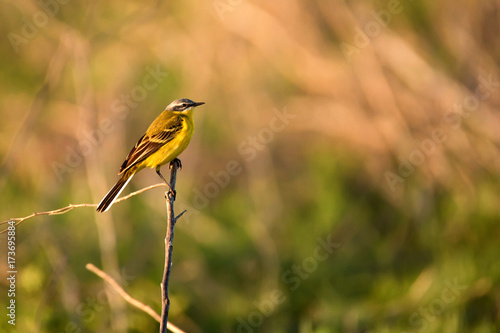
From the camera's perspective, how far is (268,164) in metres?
6.67

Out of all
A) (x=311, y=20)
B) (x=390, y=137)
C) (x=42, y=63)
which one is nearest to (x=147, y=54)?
(x=42, y=63)

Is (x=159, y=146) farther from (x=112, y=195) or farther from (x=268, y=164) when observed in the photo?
(x=268, y=164)

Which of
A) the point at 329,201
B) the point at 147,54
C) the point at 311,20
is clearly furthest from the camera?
the point at 147,54

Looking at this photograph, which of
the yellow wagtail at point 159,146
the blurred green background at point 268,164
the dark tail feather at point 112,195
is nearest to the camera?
the dark tail feather at point 112,195

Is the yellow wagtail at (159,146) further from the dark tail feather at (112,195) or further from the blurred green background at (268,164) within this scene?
the blurred green background at (268,164)

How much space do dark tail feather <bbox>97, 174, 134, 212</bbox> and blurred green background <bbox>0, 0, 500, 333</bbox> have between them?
107 centimetres

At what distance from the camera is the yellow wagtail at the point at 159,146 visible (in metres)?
3.49

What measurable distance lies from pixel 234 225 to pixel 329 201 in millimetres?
988

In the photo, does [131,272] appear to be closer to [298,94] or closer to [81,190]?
[81,190]

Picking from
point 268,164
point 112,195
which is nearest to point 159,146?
point 112,195

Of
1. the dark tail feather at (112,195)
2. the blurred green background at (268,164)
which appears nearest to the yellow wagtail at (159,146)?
the dark tail feather at (112,195)

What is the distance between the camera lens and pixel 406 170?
6285mm

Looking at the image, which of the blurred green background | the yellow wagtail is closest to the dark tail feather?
the yellow wagtail

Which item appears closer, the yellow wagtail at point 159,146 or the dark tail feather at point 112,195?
the dark tail feather at point 112,195
